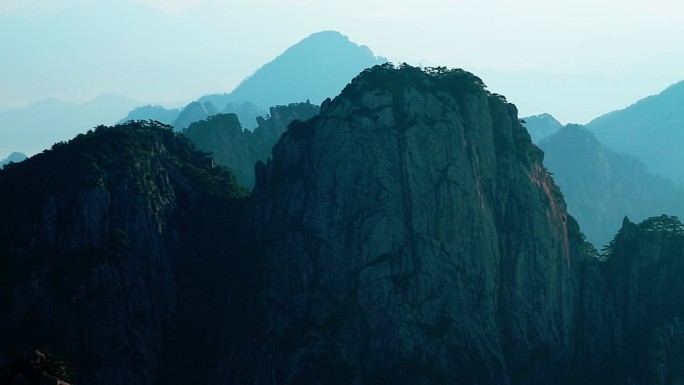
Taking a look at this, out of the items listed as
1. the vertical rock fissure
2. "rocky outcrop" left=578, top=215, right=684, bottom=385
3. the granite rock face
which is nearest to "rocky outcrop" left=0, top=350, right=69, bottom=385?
the granite rock face

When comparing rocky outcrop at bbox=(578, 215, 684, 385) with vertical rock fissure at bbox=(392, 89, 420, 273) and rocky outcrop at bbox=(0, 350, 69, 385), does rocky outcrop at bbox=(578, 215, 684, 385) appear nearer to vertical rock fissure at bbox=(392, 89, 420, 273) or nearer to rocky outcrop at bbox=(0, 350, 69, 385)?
vertical rock fissure at bbox=(392, 89, 420, 273)

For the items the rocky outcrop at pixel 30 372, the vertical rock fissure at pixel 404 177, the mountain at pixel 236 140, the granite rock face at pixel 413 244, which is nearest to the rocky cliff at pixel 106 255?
the granite rock face at pixel 413 244

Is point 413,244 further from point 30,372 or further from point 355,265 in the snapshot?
point 30,372

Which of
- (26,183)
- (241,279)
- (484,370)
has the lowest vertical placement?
(484,370)

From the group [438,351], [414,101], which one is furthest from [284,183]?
[438,351]

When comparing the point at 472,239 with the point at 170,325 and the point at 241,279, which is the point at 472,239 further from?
the point at 170,325

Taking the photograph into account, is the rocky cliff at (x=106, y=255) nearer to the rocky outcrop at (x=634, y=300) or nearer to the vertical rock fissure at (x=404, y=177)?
the vertical rock fissure at (x=404, y=177)

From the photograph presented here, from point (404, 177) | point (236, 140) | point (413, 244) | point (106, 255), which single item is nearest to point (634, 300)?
point (413, 244)
